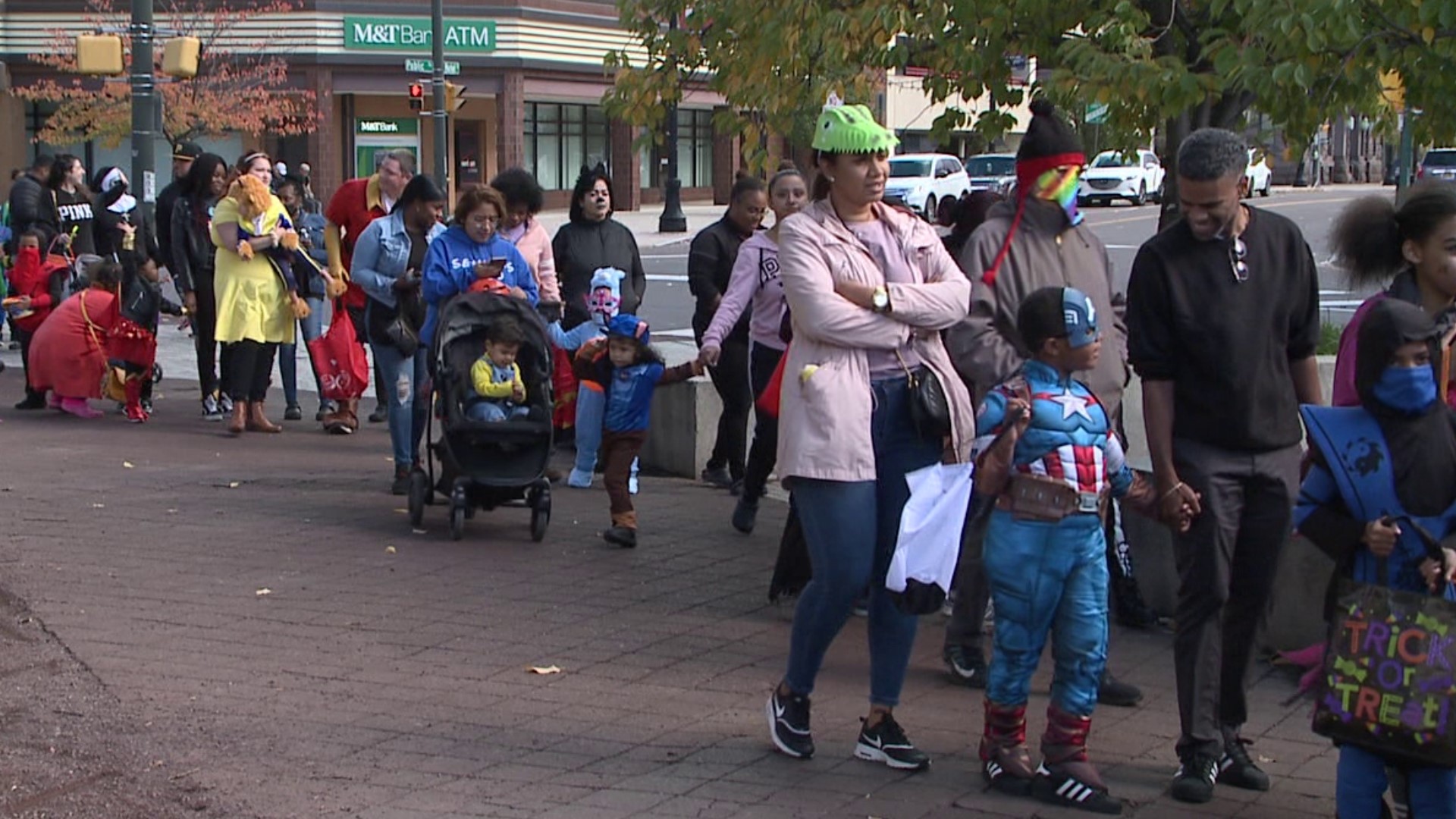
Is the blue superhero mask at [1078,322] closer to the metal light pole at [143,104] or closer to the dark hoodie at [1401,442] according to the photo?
the dark hoodie at [1401,442]

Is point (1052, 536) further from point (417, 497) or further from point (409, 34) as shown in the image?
point (409, 34)

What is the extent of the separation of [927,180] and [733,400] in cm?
3484

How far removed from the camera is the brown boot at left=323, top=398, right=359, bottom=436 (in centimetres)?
1315

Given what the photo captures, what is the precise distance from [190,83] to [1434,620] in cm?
3832

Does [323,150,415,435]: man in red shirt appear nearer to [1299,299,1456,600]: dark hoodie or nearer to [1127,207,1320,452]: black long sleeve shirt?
[1127,207,1320,452]: black long sleeve shirt

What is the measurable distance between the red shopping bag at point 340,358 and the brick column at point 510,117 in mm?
33918

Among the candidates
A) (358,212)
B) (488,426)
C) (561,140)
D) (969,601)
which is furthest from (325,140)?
(969,601)

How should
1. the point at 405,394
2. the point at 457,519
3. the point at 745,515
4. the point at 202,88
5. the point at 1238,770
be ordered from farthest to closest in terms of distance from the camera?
the point at 202,88, the point at 405,394, the point at 745,515, the point at 457,519, the point at 1238,770

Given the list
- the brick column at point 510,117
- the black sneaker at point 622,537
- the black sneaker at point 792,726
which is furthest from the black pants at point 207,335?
the brick column at point 510,117

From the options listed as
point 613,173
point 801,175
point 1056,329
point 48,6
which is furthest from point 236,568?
point 613,173

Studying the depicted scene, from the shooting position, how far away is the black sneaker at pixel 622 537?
913cm

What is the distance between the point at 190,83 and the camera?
39.8 m

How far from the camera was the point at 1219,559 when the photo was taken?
216 inches

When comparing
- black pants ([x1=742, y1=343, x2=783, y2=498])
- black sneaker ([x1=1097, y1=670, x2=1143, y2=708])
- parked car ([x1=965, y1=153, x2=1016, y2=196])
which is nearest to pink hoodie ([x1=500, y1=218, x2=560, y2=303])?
black pants ([x1=742, y1=343, x2=783, y2=498])
